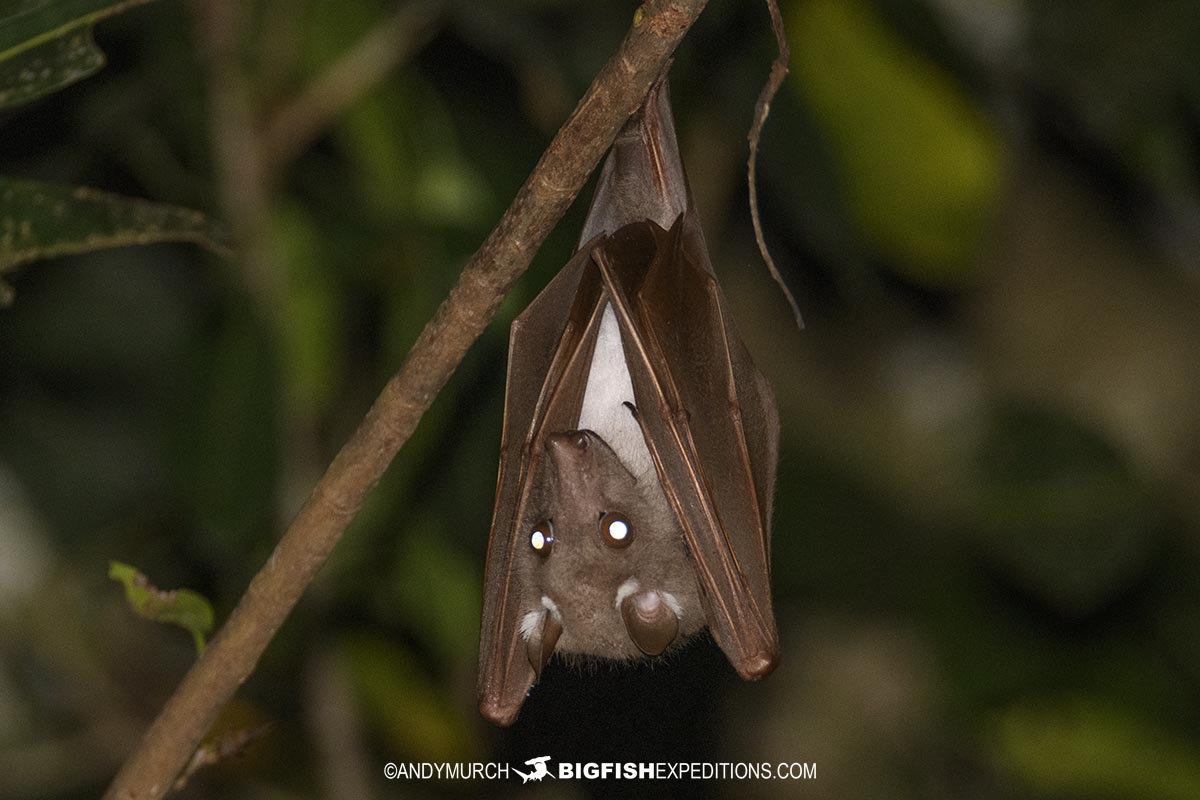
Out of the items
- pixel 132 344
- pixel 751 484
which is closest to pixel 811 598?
pixel 751 484

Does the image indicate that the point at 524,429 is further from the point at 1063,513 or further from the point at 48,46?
the point at 1063,513

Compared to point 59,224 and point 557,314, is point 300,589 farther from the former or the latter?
point 557,314

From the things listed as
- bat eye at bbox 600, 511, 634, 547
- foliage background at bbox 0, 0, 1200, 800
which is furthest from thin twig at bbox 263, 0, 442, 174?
bat eye at bbox 600, 511, 634, 547

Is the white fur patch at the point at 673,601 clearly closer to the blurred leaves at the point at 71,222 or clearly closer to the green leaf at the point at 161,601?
the green leaf at the point at 161,601

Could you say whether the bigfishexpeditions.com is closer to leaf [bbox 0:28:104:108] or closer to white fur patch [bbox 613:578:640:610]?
white fur patch [bbox 613:578:640:610]

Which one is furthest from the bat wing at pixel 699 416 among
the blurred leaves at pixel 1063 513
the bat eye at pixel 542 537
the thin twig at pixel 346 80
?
the blurred leaves at pixel 1063 513

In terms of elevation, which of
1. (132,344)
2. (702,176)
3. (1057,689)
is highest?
(702,176)

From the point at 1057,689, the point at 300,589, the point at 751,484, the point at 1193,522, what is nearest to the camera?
the point at 300,589
